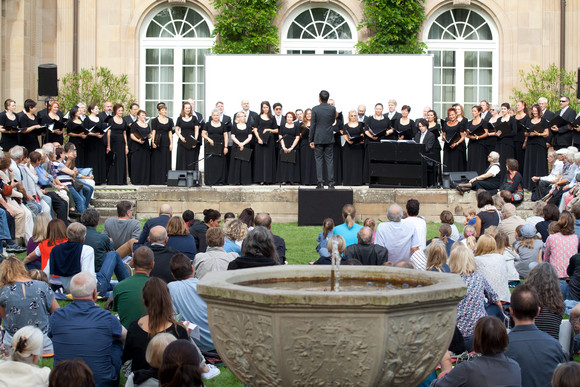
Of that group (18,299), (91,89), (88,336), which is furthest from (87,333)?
(91,89)

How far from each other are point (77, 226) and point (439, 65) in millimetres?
16380

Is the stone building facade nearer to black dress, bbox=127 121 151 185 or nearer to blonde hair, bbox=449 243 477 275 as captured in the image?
black dress, bbox=127 121 151 185

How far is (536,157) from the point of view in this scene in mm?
17422

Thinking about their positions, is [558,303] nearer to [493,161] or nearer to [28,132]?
[493,161]

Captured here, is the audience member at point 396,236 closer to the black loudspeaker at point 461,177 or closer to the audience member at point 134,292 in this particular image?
the audience member at point 134,292

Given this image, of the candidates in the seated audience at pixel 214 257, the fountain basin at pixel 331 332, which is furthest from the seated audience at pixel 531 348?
the seated audience at pixel 214 257

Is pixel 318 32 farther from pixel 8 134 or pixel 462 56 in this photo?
pixel 8 134

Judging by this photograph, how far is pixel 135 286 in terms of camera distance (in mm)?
7320

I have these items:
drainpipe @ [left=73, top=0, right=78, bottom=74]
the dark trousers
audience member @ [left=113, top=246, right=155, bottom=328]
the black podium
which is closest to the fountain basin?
audience member @ [left=113, top=246, right=155, bottom=328]

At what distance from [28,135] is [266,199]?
454cm

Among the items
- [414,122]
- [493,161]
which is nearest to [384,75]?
[414,122]

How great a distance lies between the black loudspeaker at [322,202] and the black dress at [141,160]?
409 centimetres

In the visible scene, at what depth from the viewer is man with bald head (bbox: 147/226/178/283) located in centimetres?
832

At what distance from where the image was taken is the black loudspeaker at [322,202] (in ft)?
50.9
